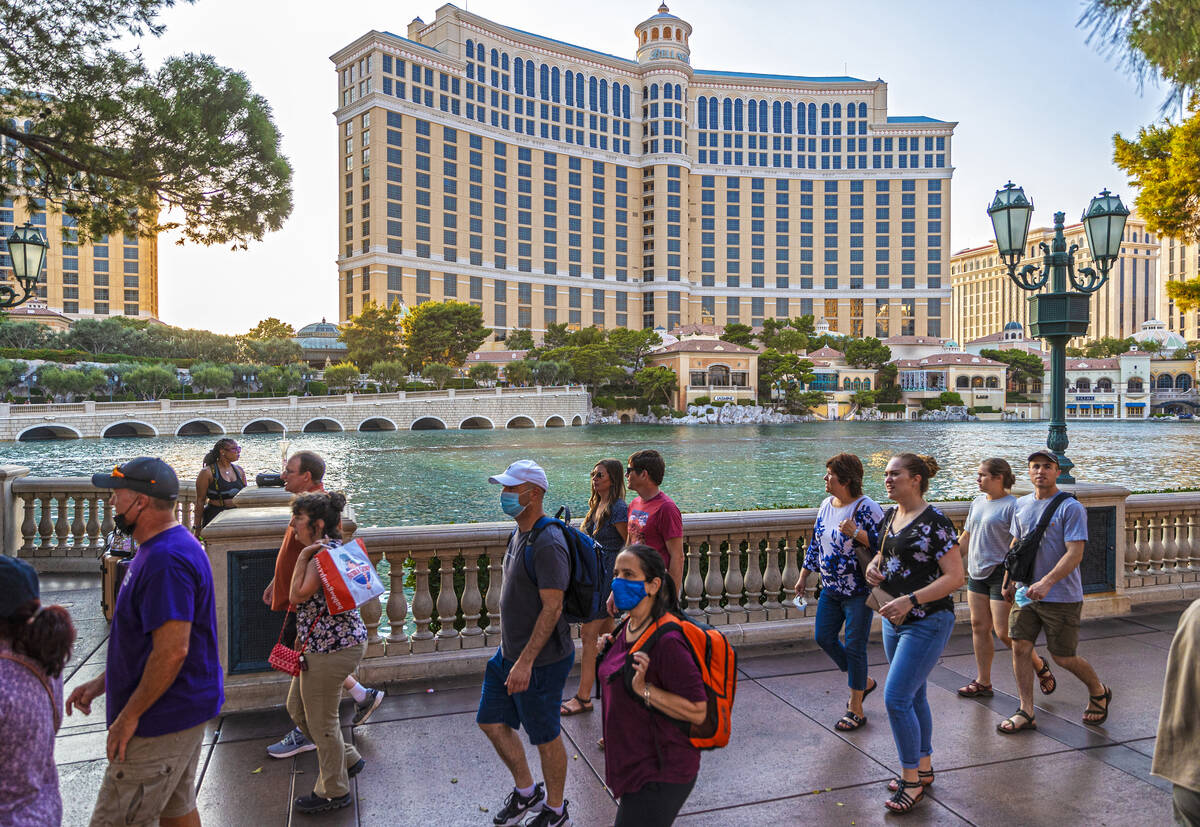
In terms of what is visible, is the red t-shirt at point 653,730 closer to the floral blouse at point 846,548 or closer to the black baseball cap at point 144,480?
the black baseball cap at point 144,480

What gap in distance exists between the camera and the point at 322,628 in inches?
137

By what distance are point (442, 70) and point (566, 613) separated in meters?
107

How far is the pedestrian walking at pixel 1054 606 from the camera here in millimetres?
4469

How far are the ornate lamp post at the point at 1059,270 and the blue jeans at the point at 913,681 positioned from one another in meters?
4.71

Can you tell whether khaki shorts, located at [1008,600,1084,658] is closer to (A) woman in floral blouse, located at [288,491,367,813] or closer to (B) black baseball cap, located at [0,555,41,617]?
(A) woman in floral blouse, located at [288,491,367,813]

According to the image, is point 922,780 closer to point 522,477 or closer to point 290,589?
point 522,477

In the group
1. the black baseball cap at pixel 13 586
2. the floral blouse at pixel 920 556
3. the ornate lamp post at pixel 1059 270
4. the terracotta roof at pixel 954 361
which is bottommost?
the floral blouse at pixel 920 556

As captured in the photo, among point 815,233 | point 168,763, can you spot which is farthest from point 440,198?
point 168,763

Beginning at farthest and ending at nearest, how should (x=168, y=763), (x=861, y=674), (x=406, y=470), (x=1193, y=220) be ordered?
(x=406, y=470) < (x=1193, y=220) < (x=861, y=674) < (x=168, y=763)

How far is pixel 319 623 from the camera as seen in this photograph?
348cm

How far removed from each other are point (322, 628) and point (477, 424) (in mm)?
65855

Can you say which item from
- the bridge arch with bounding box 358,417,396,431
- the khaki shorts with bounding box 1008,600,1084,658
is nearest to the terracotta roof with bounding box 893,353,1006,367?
the bridge arch with bounding box 358,417,396,431

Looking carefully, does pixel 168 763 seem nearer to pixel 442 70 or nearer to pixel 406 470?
pixel 406 470

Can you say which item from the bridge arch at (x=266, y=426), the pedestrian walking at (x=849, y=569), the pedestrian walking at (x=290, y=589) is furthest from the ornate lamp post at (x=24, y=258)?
the bridge arch at (x=266, y=426)
